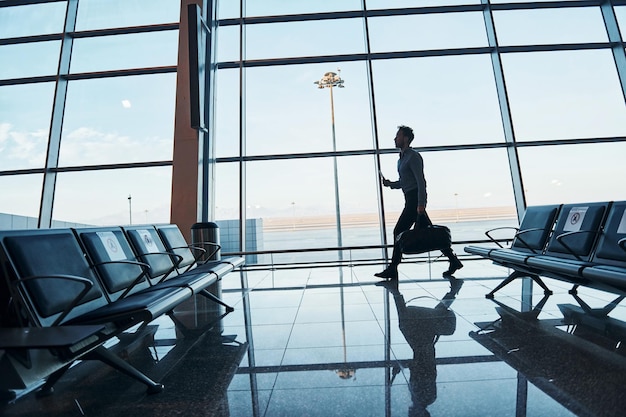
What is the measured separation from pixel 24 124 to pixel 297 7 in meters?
4.94

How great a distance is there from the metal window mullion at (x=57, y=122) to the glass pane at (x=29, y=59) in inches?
5.1

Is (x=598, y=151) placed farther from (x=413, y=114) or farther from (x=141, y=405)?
(x=141, y=405)

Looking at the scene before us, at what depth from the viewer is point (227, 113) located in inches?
231

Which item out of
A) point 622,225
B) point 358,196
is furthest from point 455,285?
point 358,196

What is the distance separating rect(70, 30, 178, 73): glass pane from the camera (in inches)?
232

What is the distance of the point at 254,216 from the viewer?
5.57 meters

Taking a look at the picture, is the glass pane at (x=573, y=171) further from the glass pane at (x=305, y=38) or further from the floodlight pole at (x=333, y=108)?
the glass pane at (x=305, y=38)

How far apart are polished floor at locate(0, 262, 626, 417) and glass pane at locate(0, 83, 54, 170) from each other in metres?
4.58

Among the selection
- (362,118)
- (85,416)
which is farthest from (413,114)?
(85,416)

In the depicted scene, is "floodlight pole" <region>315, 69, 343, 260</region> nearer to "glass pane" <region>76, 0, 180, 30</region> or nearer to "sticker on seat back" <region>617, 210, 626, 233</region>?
"glass pane" <region>76, 0, 180, 30</region>

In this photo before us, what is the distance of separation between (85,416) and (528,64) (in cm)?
695

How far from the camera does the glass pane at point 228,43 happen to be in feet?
19.7

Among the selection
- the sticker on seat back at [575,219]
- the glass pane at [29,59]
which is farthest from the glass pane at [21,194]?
the sticker on seat back at [575,219]

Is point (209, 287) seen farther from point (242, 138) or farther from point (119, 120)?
point (119, 120)
